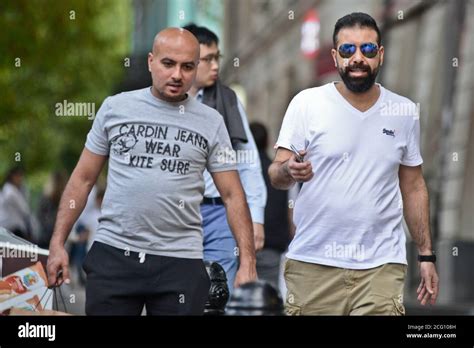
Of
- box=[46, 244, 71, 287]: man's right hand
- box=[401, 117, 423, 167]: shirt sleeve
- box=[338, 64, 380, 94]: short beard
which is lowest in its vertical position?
box=[46, 244, 71, 287]: man's right hand

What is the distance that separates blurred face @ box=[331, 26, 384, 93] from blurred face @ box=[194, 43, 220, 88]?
4.72ft

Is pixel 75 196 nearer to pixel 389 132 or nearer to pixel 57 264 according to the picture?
pixel 57 264

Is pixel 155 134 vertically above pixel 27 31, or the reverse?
pixel 27 31

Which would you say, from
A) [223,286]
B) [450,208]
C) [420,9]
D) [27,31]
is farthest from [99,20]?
[223,286]

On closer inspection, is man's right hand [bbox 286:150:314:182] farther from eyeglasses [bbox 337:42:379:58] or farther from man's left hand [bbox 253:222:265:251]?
man's left hand [bbox 253:222:265:251]

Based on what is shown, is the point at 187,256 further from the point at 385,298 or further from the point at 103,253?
the point at 385,298

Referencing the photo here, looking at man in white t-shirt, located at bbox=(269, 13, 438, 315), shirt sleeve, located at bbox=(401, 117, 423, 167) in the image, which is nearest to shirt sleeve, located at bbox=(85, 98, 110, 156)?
man in white t-shirt, located at bbox=(269, 13, 438, 315)

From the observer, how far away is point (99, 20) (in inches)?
1093

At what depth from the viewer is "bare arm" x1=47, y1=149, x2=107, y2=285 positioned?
6.93m

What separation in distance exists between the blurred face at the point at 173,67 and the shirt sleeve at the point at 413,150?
39.0 inches

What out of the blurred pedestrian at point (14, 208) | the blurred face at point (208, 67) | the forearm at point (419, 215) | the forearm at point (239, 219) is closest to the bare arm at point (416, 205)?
the forearm at point (419, 215)

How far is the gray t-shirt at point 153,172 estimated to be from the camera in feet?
22.0

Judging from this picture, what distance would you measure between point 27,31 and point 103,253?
1594cm

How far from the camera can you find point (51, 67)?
25.8 m
